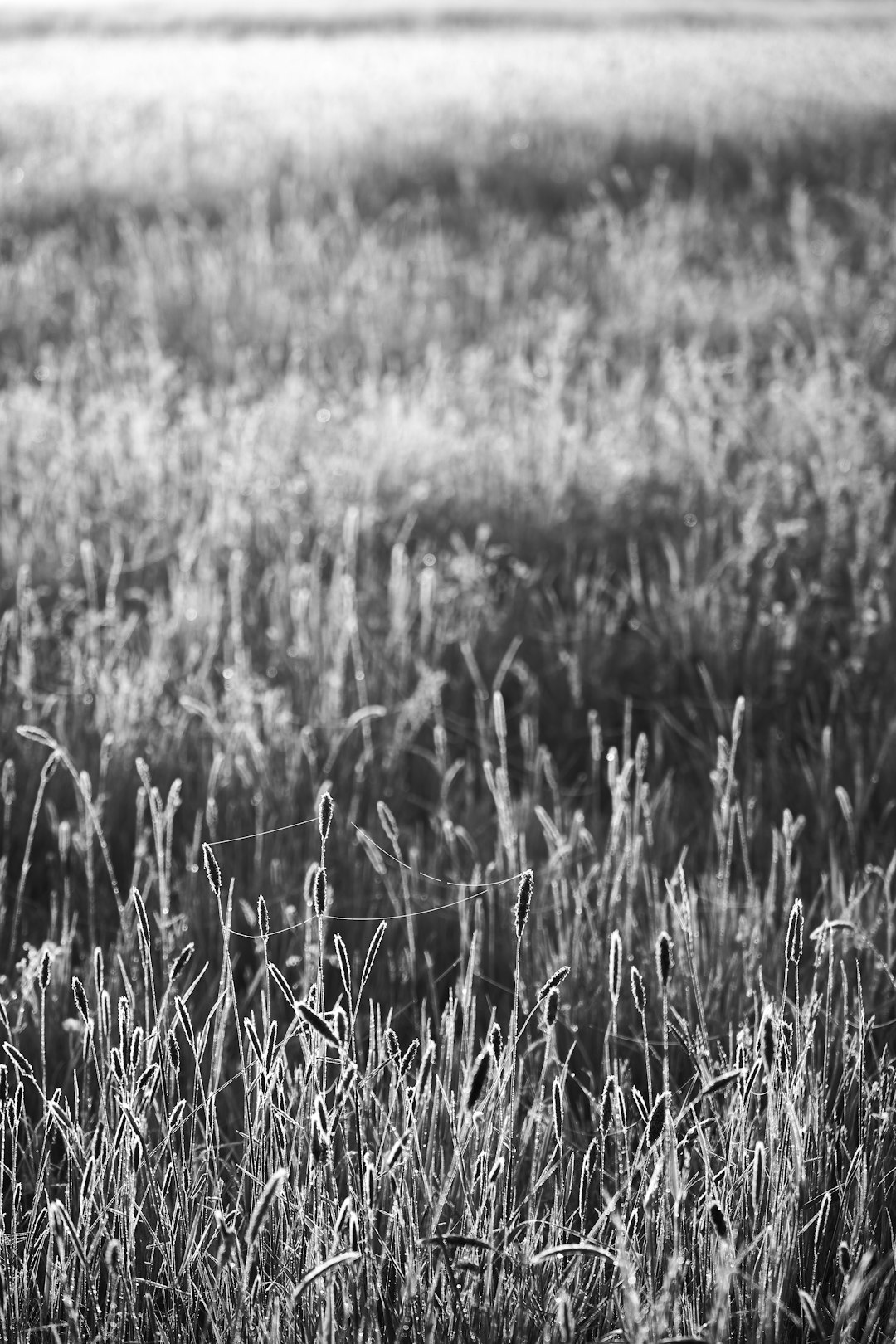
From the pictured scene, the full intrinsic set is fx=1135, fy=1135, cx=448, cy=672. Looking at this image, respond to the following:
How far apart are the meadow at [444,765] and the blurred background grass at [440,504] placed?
0.06 feet

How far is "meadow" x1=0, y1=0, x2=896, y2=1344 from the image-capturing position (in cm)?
117

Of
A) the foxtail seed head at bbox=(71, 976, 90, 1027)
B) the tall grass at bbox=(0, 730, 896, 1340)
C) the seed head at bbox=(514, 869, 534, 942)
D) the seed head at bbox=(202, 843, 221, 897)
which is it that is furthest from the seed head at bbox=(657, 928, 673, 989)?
the foxtail seed head at bbox=(71, 976, 90, 1027)

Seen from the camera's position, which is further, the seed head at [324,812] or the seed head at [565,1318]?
the seed head at [324,812]

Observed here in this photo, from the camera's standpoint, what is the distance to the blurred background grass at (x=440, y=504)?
220 centimetres

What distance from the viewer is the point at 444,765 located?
7.13ft

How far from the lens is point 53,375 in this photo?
4105 mm

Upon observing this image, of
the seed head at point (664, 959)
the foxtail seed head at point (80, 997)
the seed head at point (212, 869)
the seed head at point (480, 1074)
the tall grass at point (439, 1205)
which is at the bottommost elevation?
the tall grass at point (439, 1205)

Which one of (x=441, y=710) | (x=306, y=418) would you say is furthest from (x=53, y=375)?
(x=441, y=710)

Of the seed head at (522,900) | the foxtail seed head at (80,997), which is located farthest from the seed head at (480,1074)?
the foxtail seed head at (80,997)

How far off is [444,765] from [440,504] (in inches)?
56.8

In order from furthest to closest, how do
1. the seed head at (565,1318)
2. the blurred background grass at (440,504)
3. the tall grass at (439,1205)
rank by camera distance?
the blurred background grass at (440,504)
the tall grass at (439,1205)
the seed head at (565,1318)

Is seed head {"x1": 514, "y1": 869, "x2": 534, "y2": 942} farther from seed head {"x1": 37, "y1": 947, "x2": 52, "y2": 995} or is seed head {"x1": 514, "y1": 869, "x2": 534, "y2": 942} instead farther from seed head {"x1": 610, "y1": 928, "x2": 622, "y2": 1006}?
seed head {"x1": 37, "y1": 947, "x2": 52, "y2": 995}

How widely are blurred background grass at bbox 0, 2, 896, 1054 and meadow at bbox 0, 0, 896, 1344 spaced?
0.02 meters

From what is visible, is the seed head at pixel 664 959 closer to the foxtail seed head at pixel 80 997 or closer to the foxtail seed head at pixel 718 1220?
the foxtail seed head at pixel 718 1220
